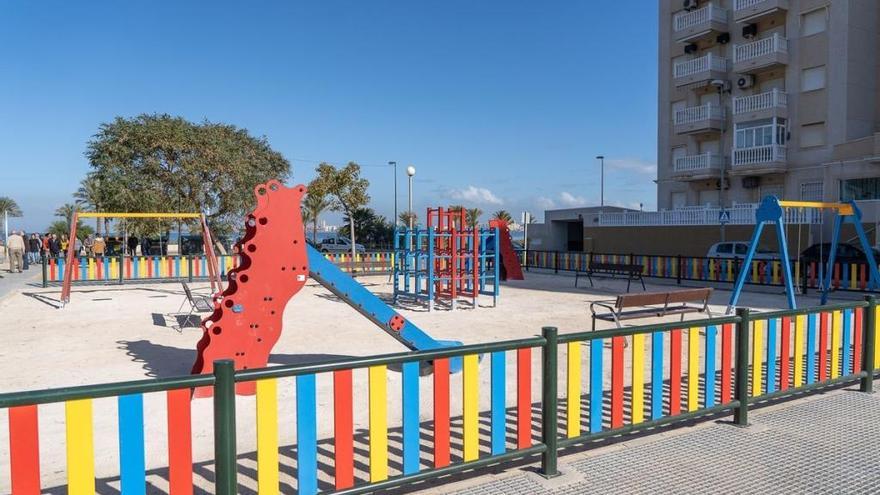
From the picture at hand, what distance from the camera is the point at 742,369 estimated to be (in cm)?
543

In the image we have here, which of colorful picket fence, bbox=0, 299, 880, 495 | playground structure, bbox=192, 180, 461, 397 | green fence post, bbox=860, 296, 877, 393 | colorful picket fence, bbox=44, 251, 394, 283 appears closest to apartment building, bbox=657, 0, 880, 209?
colorful picket fence, bbox=44, 251, 394, 283

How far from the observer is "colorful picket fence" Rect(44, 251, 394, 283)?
20172 millimetres

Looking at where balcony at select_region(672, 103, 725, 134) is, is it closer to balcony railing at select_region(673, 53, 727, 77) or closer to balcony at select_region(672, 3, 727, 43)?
balcony railing at select_region(673, 53, 727, 77)

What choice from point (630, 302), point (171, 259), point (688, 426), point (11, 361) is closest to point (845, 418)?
point (688, 426)

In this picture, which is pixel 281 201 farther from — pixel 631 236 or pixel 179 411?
pixel 631 236

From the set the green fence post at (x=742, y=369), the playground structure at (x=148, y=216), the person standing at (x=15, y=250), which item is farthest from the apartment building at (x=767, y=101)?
the person standing at (x=15, y=250)

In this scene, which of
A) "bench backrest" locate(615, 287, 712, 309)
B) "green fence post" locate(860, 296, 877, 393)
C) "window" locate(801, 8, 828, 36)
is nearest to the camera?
"green fence post" locate(860, 296, 877, 393)

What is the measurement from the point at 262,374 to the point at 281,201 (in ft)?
11.8

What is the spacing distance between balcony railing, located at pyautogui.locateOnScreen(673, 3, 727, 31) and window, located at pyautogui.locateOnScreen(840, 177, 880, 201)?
11.9m

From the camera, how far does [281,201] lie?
6.71 m

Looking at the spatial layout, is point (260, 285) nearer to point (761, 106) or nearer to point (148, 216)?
point (148, 216)

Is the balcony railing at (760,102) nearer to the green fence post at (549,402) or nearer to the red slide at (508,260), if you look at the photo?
the red slide at (508,260)

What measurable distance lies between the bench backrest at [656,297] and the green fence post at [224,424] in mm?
7188

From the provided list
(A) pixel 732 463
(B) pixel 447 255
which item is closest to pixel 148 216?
(B) pixel 447 255
